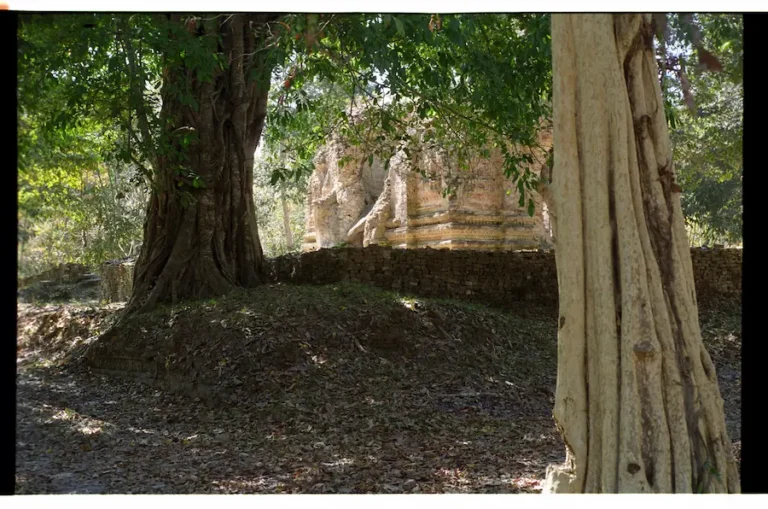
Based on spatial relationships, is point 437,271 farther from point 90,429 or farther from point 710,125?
point 90,429

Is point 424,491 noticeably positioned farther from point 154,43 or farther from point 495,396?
point 154,43

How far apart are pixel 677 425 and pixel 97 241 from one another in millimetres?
14296

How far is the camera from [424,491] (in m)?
5.12

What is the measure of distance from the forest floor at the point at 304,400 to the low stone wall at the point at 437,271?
1.07m

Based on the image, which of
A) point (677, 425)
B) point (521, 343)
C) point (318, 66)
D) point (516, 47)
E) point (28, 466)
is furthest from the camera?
point (521, 343)

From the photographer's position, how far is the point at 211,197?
33.3 feet

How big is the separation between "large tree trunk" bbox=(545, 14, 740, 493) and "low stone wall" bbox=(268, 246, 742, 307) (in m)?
7.48

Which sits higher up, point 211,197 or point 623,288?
point 211,197

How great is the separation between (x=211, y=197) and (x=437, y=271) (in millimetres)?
3748

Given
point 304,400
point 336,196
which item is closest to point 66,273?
point 304,400

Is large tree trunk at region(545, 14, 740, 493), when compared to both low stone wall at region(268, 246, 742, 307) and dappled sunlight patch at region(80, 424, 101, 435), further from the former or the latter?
low stone wall at region(268, 246, 742, 307)

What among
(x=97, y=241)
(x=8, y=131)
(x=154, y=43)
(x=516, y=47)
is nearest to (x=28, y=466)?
(x=8, y=131)

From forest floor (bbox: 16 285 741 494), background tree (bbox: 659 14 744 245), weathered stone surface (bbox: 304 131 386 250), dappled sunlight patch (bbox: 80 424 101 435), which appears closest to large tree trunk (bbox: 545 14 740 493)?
background tree (bbox: 659 14 744 245)

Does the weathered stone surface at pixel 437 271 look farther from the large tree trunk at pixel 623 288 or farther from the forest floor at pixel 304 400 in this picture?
the large tree trunk at pixel 623 288
